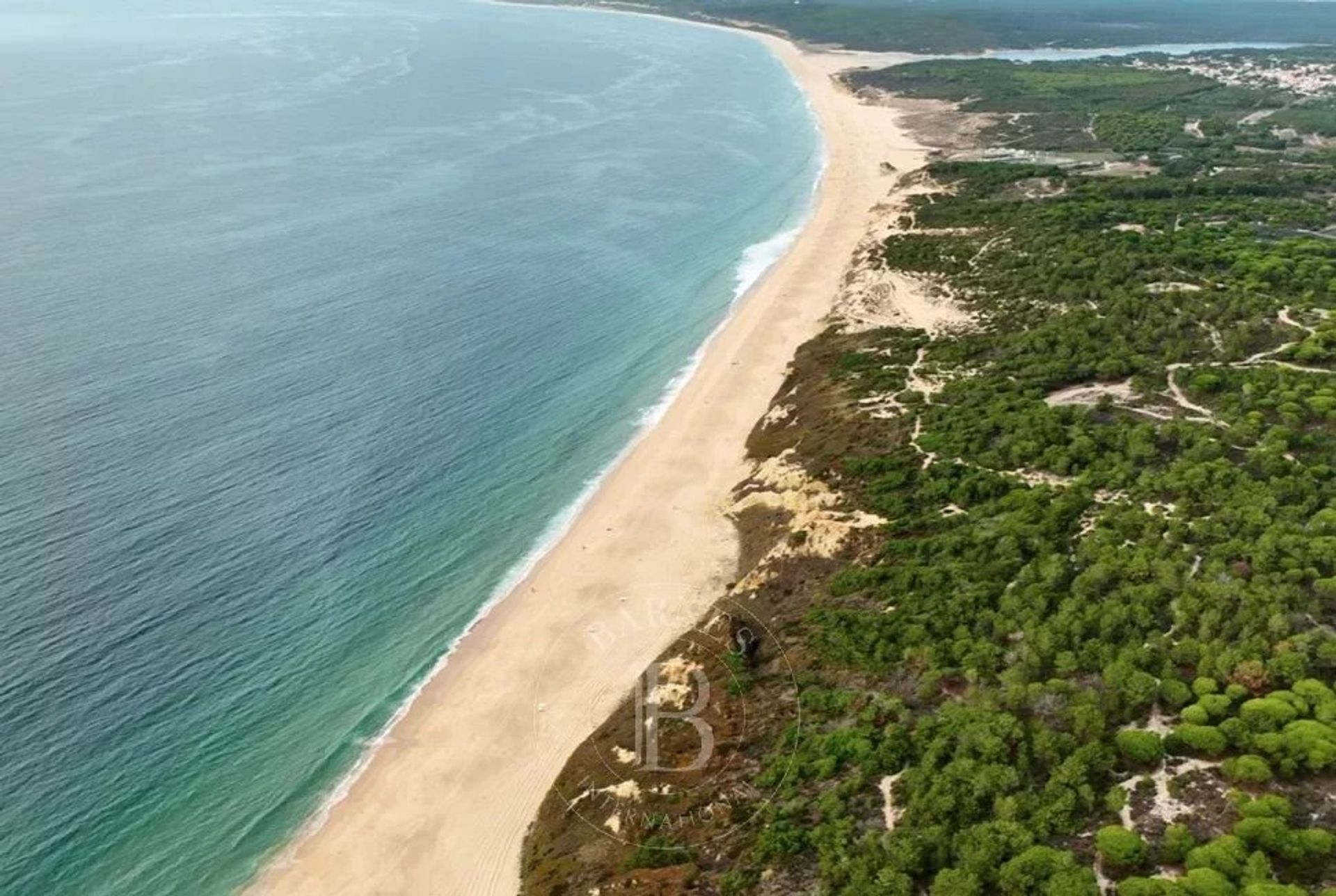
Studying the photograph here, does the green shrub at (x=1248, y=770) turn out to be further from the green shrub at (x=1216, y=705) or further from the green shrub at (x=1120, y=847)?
the green shrub at (x=1120, y=847)

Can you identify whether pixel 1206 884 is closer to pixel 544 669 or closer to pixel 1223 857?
pixel 1223 857

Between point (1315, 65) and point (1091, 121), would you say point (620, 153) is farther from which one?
point (1315, 65)

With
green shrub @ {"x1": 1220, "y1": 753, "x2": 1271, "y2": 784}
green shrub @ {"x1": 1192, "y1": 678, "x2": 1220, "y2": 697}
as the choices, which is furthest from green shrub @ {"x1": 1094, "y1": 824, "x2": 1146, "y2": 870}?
green shrub @ {"x1": 1192, "y1": 678, "x2": 1220, "y2": 697}

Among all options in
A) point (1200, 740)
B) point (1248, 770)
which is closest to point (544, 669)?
point (1200, 740)

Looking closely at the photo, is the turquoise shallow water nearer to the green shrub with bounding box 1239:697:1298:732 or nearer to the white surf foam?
the white surf foam

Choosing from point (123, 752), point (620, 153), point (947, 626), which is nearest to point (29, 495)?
point (123, 752)

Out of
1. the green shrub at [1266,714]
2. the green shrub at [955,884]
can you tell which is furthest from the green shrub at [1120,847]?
the green shrub at [1266,714]

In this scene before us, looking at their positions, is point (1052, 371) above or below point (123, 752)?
above
